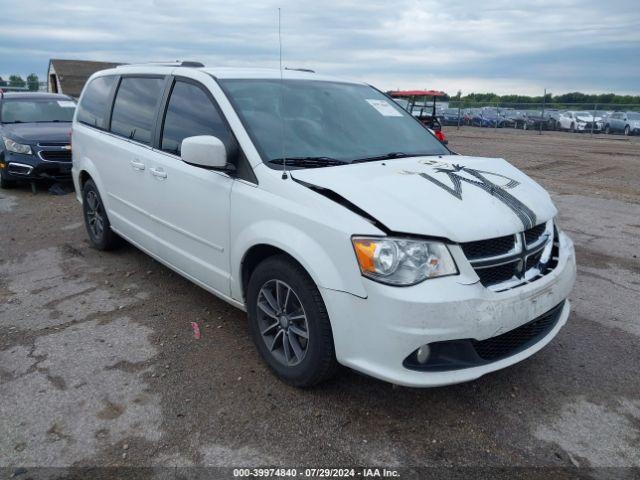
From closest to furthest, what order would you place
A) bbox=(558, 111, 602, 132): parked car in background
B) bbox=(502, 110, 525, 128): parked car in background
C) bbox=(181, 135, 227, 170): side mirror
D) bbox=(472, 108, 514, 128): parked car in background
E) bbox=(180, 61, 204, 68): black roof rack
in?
1. bbox=(181, 135, 227, 170): side mirror
2. bbox=(180, 61, 204, 68): black roof rack
3. bbox=(558, 111, 602, 132): parked car in background
4. bbox=(502, 110, 525, 128): parked car in background
5. bbox=(472, 108, 514, 128): parked car in background

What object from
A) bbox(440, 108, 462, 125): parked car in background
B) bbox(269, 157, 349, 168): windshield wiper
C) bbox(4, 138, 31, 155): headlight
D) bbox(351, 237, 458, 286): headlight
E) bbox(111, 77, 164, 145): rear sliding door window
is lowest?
bbox(351, 237, 458, 286): headlight

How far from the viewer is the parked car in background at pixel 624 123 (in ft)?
86.6

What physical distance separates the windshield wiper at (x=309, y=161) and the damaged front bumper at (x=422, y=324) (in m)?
0.90

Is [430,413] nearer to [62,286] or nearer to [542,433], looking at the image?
[542,433]

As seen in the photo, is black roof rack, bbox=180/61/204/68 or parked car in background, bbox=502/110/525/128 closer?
black roof rack, bbox=180/61/204/68

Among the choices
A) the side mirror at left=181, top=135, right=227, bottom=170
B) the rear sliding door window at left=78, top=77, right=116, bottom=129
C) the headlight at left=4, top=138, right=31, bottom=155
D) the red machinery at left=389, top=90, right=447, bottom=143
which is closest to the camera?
the side mirror at left=181, top=135, right=227, bottom=170

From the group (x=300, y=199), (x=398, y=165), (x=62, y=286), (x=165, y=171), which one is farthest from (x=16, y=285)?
(x=398, y=165)

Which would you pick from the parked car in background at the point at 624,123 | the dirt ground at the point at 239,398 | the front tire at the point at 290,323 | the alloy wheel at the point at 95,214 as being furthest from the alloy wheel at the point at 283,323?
the parked car in background at the point at 624,123

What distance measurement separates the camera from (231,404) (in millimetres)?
3074

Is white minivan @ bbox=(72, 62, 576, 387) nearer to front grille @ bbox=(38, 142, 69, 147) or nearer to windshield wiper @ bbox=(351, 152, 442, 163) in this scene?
windshield wiper @ bbox=(351, 152, 442, 163)

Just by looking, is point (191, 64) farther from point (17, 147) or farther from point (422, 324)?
point (17, 147)

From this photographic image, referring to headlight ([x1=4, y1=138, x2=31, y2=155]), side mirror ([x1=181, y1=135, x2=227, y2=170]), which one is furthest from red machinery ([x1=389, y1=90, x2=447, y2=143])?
side mirror ([x1=181, y1=135, x2=227, y2=170])

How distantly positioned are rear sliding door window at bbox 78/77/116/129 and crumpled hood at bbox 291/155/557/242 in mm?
3034

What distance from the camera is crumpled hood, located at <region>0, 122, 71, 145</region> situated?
360 inches
